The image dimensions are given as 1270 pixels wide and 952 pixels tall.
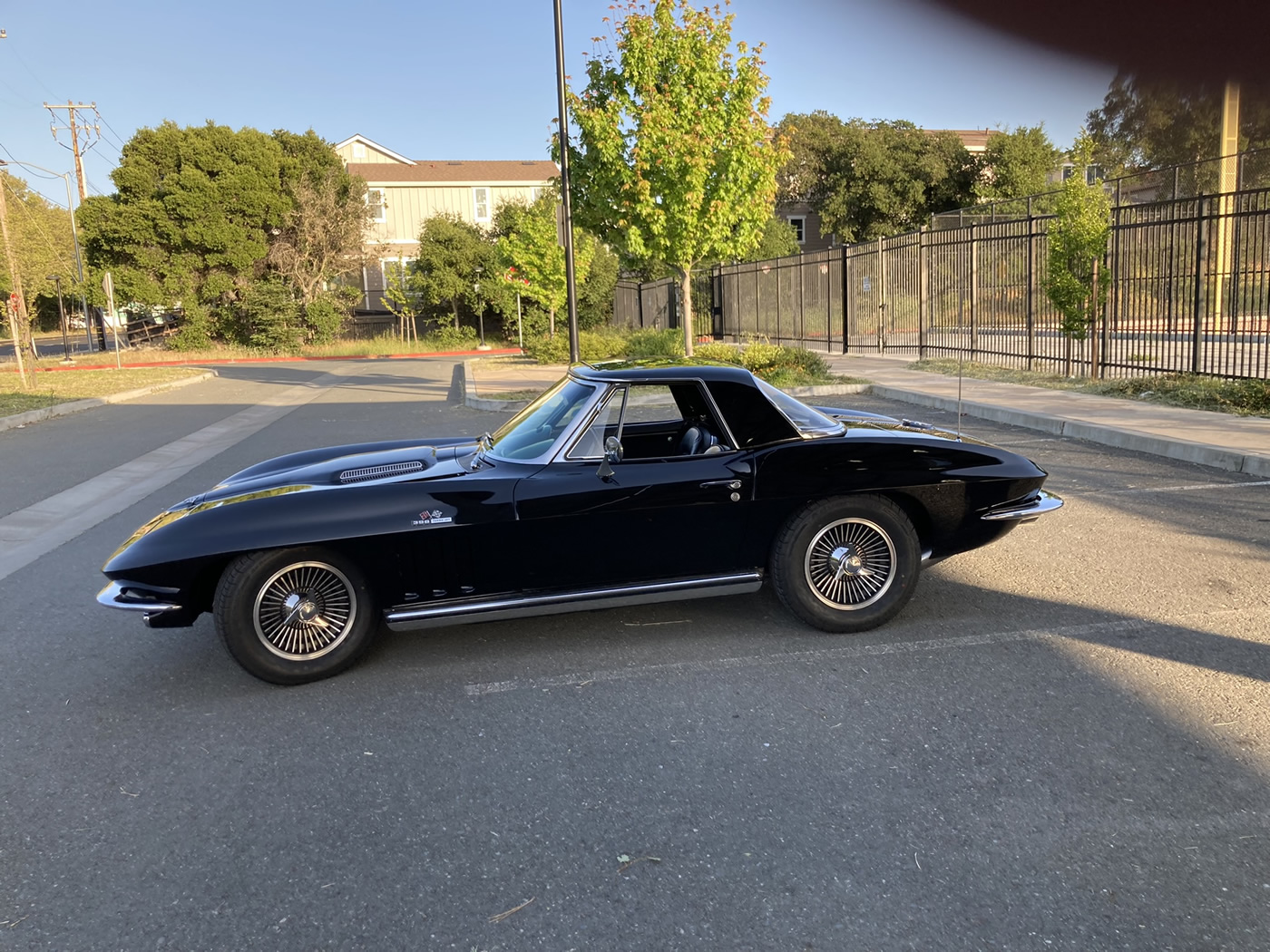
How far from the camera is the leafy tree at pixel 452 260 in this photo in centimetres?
3988

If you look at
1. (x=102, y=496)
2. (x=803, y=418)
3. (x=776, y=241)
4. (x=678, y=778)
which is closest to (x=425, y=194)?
(x=776, y=241)

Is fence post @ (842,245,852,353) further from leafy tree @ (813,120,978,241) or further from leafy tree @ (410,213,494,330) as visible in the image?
leafy tree @ (813,120,978,241)

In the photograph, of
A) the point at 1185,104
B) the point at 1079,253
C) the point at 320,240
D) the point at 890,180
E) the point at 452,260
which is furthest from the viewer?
the point at 890,180

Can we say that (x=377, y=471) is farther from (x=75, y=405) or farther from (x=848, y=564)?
(x=75, y=405)

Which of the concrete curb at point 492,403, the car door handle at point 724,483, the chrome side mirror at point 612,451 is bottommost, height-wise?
the concrete curb at point 492,403

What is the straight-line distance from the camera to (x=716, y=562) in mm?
4441

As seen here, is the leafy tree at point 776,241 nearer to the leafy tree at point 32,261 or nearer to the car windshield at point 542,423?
the leafy tree at point 32,261

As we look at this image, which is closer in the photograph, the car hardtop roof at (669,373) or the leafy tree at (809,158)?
the car hardtop roof at (669,373)

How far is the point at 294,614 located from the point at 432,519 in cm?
75

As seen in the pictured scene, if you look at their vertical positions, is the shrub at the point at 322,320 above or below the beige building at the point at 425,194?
below

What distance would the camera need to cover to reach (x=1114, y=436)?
9672 mm

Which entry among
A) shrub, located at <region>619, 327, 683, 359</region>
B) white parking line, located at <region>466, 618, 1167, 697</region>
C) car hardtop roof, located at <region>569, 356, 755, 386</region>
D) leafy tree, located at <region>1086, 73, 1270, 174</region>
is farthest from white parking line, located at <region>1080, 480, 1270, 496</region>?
shrub, located at <region>619, 327, 683, 359</region>

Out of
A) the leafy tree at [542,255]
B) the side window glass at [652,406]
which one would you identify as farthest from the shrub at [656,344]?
the side window glass at [652,406]

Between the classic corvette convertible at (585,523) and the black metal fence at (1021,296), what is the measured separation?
890cm
